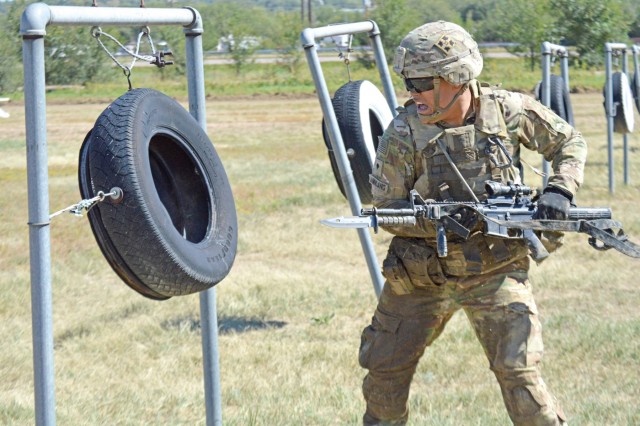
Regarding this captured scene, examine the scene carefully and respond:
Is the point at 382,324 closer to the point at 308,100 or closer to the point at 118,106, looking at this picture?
the point at 118,106

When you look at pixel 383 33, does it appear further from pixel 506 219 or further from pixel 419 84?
pixel 506 219

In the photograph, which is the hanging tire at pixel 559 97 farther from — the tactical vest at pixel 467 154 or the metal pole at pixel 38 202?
the metal pole at pixel 38 202

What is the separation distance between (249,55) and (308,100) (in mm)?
19236

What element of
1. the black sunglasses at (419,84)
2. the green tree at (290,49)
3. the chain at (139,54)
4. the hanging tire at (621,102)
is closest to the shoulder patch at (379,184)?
the black sunglasses at (419,84)

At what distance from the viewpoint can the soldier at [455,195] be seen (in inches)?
165

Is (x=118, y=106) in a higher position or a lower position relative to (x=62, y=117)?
higher

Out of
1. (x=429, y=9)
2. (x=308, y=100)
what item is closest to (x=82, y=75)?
(x=308, y=100)

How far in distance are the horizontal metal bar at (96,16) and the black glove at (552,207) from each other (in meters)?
1.63

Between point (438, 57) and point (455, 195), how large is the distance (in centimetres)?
54

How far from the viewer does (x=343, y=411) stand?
18.0 ft

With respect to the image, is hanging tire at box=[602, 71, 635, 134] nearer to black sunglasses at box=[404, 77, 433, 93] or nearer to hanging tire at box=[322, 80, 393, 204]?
hanging tire at box=[322, 80, 393, 204]

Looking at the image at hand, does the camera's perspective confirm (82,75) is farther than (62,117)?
Yes

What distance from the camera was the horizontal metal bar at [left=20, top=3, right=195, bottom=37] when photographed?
10.8 feet

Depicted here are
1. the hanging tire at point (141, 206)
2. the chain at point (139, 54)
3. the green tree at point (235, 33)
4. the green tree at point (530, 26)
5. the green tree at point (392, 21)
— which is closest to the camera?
the hanging tire at point (141, 206)
